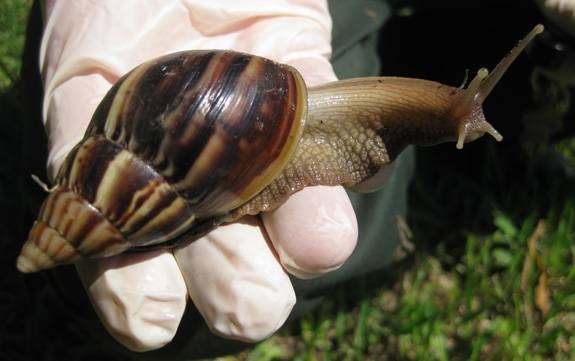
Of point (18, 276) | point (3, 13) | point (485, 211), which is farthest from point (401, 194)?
point (3, 13)

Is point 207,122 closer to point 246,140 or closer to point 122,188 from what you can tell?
point 246,140

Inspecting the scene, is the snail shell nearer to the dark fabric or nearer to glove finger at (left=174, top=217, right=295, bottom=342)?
glove finger at (left=174, top=217, right=295, bottom=342)

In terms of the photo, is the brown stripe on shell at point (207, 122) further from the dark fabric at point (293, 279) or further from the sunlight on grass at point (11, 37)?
the sunlight on grass at point (11, 37)

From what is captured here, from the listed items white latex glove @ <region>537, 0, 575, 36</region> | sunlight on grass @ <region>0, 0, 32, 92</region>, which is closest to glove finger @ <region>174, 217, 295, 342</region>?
white latex glove @ <region>537, 0, 575, 36</region>

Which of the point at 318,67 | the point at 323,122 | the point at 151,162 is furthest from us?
the point at 318,67

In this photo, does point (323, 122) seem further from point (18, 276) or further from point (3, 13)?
point (3, 13)

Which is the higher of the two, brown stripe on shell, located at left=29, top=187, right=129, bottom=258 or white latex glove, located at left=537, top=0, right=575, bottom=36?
white latex glove, located at left=537, top=0, right=575, bottom=36

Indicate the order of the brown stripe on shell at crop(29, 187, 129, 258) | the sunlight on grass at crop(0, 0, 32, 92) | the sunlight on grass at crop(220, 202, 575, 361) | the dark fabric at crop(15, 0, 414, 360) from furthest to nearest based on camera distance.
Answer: the sunlight on grass at crop(0, 0, 32, 92) → the sunlight on grass at crop(220, 202, 575, 361) → the dark fabric at crop(15, 0, 414, 360) → the brown stripe on shell at crop(29, 187, 129, 258)
